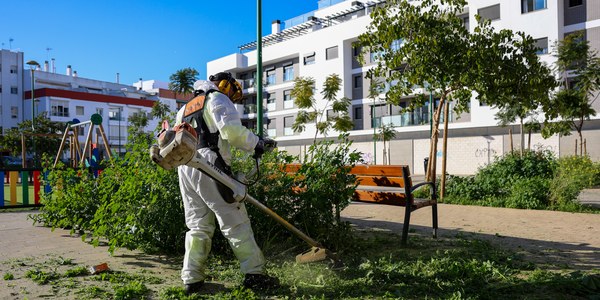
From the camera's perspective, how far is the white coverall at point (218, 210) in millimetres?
3611

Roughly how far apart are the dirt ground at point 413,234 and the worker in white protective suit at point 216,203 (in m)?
0.51

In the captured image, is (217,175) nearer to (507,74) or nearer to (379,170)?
(379,170)

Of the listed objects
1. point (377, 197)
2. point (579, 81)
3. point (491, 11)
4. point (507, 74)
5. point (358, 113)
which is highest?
point (491, 11)

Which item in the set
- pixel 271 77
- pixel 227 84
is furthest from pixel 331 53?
pixel 227 84

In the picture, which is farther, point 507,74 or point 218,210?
point 507,74

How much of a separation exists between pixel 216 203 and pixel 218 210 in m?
0.06

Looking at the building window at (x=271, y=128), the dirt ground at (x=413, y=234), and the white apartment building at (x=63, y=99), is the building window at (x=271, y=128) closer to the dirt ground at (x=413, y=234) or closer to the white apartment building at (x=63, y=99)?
the white apartment building at (x=63, y=99)

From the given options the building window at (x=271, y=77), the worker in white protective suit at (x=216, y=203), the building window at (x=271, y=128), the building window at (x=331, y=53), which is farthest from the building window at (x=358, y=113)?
the worker in white protective suit at (x=216, y=203)

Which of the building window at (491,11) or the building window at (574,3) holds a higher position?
the building window at (491,11)

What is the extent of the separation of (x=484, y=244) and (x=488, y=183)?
21.6ft

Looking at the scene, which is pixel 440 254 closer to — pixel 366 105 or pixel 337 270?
pixel 337 270

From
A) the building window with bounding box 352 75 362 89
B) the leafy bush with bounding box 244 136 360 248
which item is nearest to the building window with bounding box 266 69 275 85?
the building window with bounding box 352 75 362 89

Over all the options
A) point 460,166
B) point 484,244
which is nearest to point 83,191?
point 484,244

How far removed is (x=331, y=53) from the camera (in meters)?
40.2
